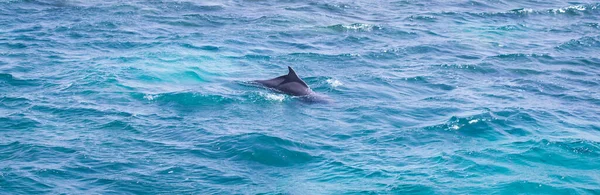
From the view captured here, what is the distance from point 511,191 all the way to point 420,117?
25.1 ft

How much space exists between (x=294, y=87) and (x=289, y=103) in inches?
47.5

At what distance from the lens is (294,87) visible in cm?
3331

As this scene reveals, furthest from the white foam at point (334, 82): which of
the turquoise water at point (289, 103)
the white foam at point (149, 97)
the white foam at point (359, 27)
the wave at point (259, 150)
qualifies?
the white foam at point (359, 27)

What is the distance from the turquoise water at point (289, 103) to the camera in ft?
83.0

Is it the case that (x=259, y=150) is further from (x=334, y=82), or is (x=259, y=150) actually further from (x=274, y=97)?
(x=334, y=82)

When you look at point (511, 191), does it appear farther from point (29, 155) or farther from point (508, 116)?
point (29, 155)

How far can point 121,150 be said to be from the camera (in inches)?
1059

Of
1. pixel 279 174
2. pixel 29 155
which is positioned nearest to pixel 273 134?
pixel 279 174

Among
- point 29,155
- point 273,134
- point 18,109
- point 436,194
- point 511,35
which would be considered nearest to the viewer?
point 436,194

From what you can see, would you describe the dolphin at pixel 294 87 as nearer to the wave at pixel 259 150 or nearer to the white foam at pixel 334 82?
the white foam at pixel 334 82

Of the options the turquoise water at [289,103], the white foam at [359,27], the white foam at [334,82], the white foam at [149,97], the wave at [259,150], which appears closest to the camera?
the turquoise water at [289,103]

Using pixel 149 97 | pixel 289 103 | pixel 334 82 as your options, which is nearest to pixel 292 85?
pixel 289 103

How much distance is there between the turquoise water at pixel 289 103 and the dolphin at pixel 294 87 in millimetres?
461

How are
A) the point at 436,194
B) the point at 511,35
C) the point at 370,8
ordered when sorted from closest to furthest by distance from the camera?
the point at 436,194
the point at 511,35
the point at 370,8
